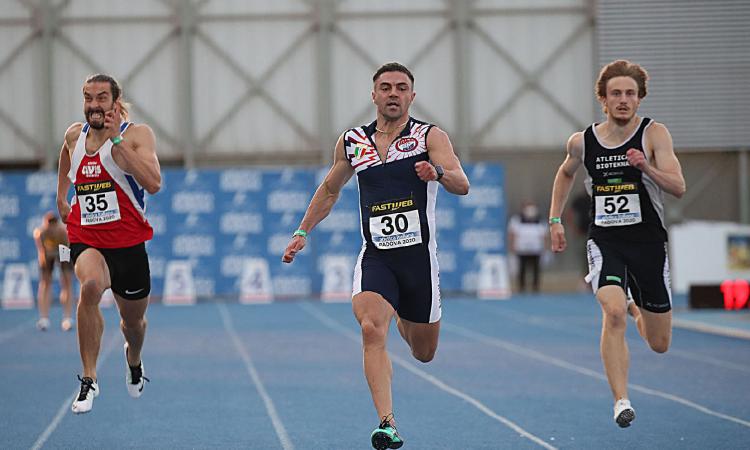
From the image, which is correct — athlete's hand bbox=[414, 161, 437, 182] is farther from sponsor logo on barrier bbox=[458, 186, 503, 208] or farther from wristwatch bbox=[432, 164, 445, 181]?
sponsor logo on barrier bbox=[458, 186, 503, 208]

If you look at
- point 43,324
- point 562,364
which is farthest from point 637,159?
point 43,324

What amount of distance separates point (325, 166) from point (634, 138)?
1851cm

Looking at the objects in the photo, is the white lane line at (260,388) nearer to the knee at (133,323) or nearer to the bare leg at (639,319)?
the knee at (133,323)

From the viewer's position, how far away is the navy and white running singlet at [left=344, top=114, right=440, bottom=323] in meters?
6.91

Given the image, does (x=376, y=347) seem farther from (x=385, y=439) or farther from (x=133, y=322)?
(x=133, y=322)

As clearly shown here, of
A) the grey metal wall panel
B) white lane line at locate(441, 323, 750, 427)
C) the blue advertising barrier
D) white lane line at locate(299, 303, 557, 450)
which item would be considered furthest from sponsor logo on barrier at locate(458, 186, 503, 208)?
white lane line at locate(441, 323, 750, 427)

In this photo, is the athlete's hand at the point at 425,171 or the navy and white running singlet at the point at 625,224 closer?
the athlete's hand at the point at 425,171

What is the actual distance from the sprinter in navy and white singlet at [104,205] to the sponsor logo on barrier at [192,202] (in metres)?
16.2

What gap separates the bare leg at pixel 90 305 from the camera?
7.69 meters

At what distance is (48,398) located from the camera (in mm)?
10281

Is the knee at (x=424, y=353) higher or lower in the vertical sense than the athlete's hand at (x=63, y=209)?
lower

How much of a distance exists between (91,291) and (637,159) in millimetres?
3333

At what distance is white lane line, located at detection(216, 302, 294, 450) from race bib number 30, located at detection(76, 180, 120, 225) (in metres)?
1.81

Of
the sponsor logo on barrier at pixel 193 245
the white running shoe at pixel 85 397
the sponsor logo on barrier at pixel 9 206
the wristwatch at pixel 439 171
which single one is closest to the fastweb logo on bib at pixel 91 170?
the white running shoe at pixel 85 397
